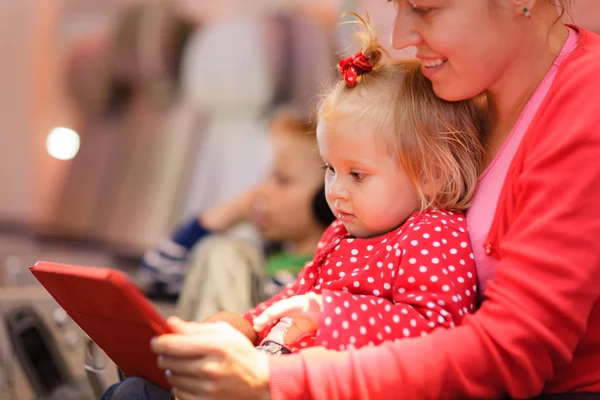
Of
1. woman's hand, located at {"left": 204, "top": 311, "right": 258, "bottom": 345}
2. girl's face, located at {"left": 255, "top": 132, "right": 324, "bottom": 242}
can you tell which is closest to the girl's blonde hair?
woman's hand, located at {"left": 204, "top": 311, "right": 258, "bottom": 345}

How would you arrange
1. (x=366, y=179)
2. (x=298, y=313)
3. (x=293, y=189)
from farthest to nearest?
(x=293, y=189) → (x=366, y=179) → (x=298, y=313)

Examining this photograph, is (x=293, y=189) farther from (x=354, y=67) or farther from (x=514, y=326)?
(x=514, y=326)

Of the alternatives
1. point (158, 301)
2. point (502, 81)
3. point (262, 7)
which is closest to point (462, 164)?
point (502, 81)

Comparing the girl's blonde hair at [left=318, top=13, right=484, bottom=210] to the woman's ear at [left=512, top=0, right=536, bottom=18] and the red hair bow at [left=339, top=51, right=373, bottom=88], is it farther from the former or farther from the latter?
the woman's ear at [left=512, top=0, right=536, bottom=18]

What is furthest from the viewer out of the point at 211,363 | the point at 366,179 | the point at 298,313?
the point at 366,179

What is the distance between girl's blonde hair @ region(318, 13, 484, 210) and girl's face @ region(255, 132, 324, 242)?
3.03ft

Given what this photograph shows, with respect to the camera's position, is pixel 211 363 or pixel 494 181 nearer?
pixel 211 363

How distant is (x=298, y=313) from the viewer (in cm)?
85

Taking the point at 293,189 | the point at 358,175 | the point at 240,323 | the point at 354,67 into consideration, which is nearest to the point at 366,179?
the point at 358,175

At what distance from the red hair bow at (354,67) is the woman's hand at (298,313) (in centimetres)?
31

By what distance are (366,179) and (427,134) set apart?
10 cm

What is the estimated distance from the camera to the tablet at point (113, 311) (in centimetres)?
72

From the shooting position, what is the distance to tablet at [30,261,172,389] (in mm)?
719

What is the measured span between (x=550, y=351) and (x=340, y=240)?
34cm
